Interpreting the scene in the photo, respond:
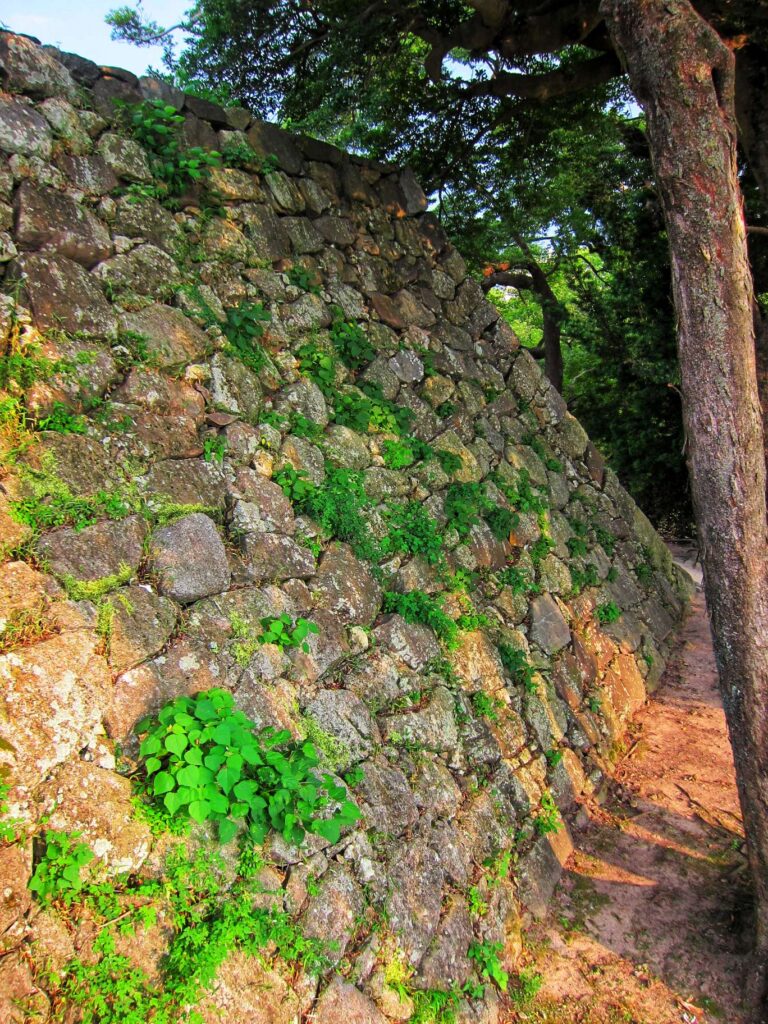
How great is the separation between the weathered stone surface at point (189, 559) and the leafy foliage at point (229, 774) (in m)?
0.51

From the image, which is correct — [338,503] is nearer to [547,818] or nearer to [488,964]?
[547,818]

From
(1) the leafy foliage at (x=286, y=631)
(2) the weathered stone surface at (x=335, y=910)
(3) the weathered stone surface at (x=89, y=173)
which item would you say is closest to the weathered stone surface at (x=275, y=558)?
(1) the leafy foliage at (x=286, y=631)

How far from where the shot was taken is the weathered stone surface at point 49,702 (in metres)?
2.23

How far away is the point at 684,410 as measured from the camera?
361 centimetres

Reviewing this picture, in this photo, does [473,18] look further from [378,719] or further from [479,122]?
[378,719]

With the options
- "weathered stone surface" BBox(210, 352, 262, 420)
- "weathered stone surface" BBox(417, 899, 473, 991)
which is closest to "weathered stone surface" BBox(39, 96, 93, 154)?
"weathered stone surface" BBox(210, 352, 262, 420)

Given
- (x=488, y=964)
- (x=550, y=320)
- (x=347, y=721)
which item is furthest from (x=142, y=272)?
(x=550, y=320)

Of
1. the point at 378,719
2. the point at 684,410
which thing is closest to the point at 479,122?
the point at 684,410

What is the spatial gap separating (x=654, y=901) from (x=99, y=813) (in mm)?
3294

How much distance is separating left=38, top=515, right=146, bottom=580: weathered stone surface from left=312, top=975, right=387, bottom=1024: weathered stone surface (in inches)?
76.9

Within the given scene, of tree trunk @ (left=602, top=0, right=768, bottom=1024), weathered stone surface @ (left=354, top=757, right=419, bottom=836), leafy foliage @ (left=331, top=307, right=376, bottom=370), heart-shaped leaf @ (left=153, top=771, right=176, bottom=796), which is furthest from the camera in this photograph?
leafy foliage @ (left=331, top=307, right=376, bottom=370)

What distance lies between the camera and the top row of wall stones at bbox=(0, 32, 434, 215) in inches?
135

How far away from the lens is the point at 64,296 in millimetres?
3195

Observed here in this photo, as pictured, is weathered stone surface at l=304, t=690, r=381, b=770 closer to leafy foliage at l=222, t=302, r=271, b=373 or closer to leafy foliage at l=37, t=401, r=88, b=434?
leafy foliage at l=37, t=401, r=88, b=434
